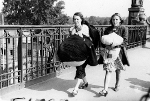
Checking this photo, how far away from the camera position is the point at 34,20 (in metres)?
41.4

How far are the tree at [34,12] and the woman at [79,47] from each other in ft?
117

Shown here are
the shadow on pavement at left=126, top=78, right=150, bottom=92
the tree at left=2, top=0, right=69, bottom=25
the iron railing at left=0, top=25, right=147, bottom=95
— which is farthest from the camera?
the tree at left=2, top=0, right=69, bottom=25

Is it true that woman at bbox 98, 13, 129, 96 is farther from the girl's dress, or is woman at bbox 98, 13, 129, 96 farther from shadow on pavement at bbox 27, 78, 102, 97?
shadow on pavement at bbox 27, 78, 102, 97

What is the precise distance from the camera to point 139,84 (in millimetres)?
5488

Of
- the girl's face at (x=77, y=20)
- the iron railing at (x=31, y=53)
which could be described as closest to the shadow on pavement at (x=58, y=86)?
the iron railing at (x=31, y=53)

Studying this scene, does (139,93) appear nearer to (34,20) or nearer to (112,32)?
(112,32)

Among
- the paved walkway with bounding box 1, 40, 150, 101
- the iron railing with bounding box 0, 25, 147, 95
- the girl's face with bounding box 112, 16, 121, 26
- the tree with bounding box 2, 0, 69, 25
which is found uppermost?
the tree with bounding box 2, 0, 69, 25

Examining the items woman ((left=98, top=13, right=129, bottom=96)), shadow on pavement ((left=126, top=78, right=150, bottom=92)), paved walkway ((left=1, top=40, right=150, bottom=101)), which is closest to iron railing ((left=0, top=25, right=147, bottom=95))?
paved walkway ((left=1, top=40, right=150, bottom=101))

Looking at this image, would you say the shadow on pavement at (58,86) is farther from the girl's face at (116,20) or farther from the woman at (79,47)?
the girl's face at (116,20)

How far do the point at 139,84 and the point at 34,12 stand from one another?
36650 millimetres

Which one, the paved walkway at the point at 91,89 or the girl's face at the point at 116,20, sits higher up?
the girl's face at the point at 116,20

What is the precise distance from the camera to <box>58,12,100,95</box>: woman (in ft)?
14.5

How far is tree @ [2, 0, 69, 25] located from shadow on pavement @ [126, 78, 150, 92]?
35.0 metres

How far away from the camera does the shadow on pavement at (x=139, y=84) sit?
513cm
